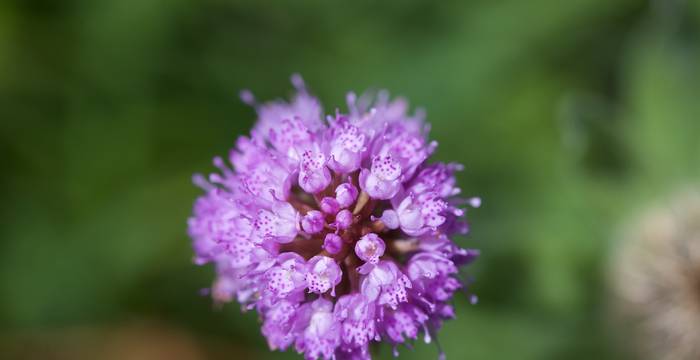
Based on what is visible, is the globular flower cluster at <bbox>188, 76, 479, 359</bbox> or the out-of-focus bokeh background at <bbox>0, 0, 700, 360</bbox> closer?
the globular flower cluster at <bbox>188, 76, 479, 359</bbox>

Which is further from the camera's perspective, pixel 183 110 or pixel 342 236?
pixel 183 110

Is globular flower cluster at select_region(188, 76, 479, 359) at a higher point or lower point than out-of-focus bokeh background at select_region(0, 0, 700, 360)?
lower

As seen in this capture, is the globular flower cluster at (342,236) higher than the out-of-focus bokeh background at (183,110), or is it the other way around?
the out-of-focus bokeh background at (183,110)

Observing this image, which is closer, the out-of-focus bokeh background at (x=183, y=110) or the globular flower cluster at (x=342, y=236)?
the globular flower cluster at (x=342, y=236)

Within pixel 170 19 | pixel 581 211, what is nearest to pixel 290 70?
pixel 170 19

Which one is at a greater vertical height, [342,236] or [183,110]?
[183,110]
